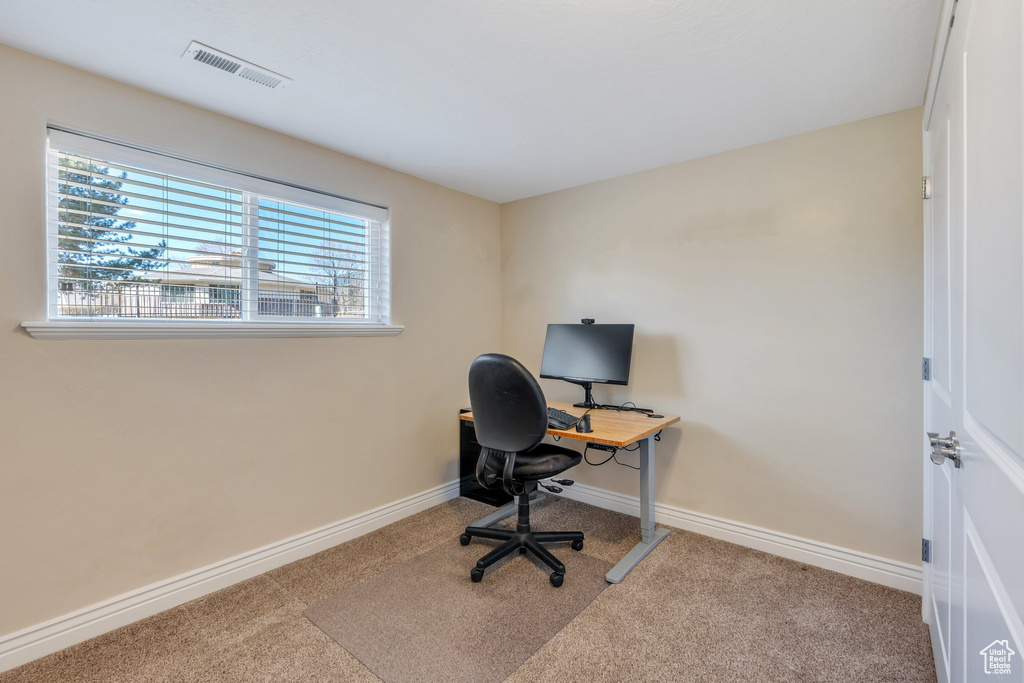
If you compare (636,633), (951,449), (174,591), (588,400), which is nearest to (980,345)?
(951,449)

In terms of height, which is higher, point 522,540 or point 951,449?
point 951,449

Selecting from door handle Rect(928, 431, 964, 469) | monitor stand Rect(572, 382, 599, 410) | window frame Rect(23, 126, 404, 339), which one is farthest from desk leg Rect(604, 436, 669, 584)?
window frame Rect(23, 126, 404, 339)

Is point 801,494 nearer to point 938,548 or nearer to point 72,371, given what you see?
point 938,548

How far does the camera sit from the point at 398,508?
305 centimetres

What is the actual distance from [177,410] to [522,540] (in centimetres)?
178

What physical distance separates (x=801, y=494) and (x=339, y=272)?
9.47 ft

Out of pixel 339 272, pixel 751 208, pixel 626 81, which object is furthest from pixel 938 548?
pixel 339 272

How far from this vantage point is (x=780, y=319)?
2547mm

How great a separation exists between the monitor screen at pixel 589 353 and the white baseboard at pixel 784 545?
2.85ft

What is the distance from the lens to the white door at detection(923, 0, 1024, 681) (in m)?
0.74

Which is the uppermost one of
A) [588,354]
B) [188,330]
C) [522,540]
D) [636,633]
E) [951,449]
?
[188,330]

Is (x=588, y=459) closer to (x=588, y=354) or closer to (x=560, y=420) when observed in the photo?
(x=588, y=354)

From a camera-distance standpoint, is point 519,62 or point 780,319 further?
point 780,319

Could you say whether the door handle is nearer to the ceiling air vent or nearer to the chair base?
the chair base
